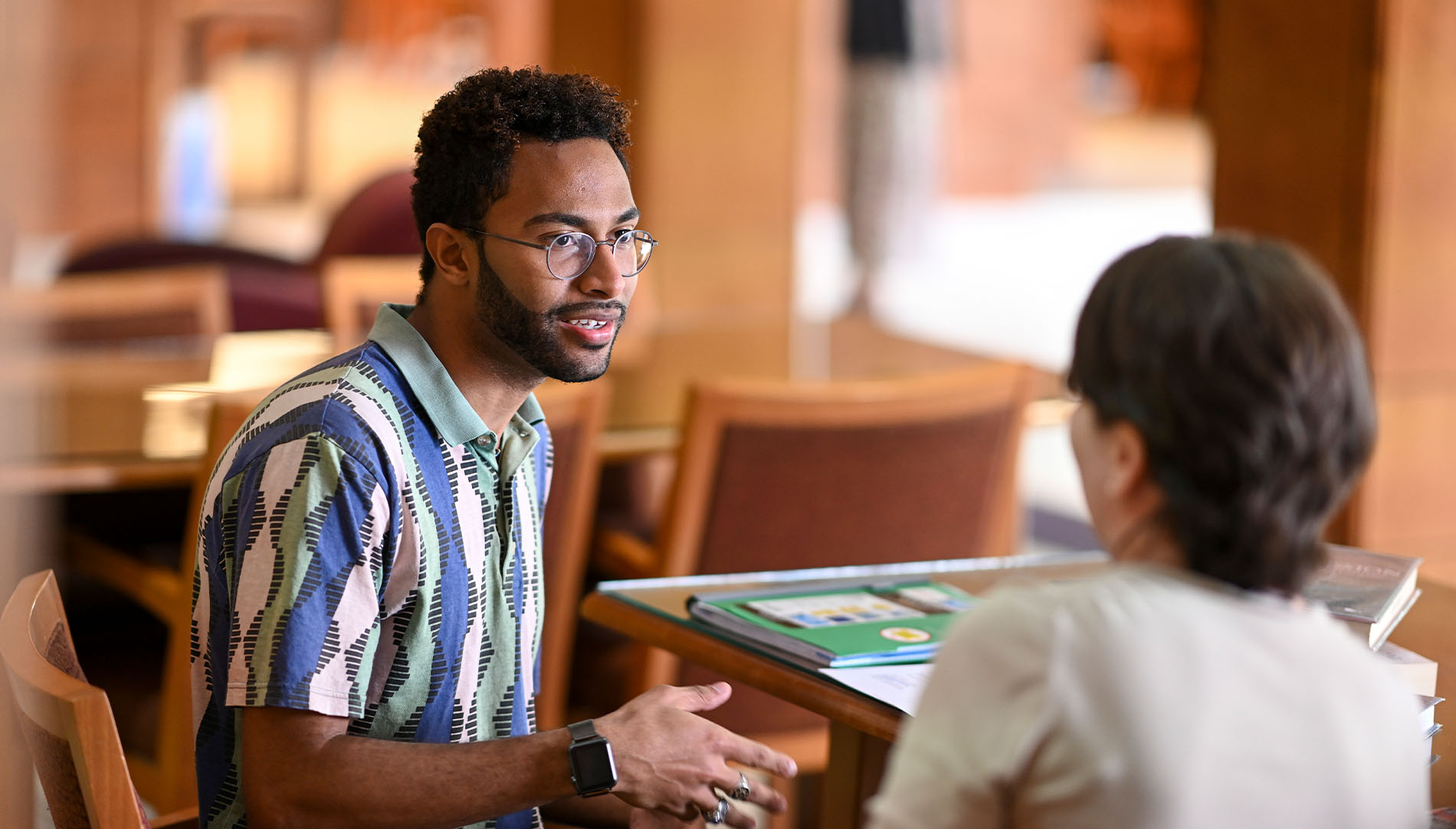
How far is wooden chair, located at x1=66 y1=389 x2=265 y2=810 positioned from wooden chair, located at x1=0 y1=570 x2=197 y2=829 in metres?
0.74

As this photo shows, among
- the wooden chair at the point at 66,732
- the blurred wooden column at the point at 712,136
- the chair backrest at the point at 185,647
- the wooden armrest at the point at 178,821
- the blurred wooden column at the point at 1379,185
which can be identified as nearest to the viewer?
the wooden chair at the point at 66,732

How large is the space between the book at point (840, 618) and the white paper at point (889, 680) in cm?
1

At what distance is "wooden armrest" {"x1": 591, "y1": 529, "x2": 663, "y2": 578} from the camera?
2.50 meters

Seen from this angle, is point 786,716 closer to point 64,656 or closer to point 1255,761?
point 64,656

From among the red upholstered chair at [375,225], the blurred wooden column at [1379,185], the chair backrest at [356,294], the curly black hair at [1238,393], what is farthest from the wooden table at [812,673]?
the red upholstered chair at [375,225]

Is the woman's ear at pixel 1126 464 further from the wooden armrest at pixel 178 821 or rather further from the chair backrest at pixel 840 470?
the chair backrest at pixel 840 470

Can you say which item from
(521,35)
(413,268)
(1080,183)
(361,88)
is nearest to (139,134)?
(361,88)

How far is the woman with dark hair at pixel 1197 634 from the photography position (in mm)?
835

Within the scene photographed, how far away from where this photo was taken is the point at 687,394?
219 centimetres

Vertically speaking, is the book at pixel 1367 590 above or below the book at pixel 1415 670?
above

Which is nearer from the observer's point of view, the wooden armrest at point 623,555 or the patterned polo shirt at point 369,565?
the patterned polo shirt at point 369,565

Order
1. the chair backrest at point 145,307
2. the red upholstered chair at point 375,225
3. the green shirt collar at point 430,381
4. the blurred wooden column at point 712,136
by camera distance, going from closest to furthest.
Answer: the green shirt collar at point 430,381, the chair backrest at point 145,307, the blurred wooden column at point 712,136, the red upholstered chair at point 375,225

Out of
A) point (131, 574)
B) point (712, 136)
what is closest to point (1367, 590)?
point (131, 574)

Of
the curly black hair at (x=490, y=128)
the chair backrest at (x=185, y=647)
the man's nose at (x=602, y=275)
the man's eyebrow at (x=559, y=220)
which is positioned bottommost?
the chair backrest at (x=185, y=647)
